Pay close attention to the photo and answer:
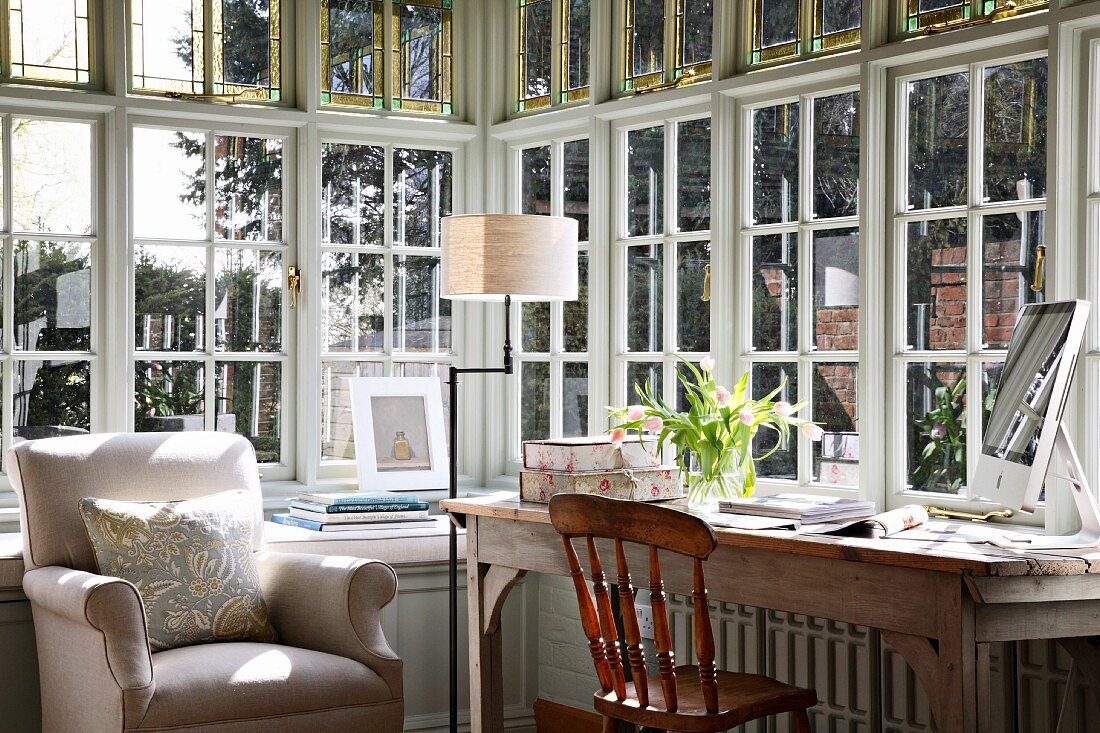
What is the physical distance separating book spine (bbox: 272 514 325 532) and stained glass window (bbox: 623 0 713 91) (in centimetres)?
181

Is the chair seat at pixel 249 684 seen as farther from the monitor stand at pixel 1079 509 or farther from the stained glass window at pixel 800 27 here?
the stained glass window at pixel 800 27

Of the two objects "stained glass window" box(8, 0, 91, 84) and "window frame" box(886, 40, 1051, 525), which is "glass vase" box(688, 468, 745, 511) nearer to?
"window frame" box(886, 40, 1051, 525)

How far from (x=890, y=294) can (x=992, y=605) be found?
130 centimetres

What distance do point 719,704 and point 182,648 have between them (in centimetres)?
152

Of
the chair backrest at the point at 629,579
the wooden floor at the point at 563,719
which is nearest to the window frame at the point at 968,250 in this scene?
the chair backrest at the point at 629,579

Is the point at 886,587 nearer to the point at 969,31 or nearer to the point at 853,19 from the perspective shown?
the point at 969,31

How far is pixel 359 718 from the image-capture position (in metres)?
3.06

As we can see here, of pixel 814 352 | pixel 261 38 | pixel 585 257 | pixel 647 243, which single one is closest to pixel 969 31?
pixel 814 352

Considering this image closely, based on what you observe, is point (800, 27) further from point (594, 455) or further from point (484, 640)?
point (484, 640)

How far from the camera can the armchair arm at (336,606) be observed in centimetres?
318

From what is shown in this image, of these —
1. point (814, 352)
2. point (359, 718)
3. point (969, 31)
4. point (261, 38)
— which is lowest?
point (359, 718)

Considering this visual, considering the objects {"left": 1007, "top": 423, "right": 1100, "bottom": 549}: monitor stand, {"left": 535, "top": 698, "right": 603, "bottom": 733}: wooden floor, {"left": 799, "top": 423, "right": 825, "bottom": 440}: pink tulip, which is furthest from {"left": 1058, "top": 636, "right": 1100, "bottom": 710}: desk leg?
{"left": 535, "top": 698, "right": 603, "bottom": 733}: wooden floor

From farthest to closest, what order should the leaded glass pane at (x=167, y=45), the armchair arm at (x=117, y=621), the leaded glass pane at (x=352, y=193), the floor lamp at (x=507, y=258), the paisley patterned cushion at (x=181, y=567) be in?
the leaded glass pane at (x=352, y=193) < the leaded glass pane at (x=167, y=45) < the floor lamp at (x=507, y=258) < the paisley patterned cushion at (x=181, y=567) < the armchair arm at (x=117, y=621)

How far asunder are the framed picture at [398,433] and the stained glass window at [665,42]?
4.34 ft
